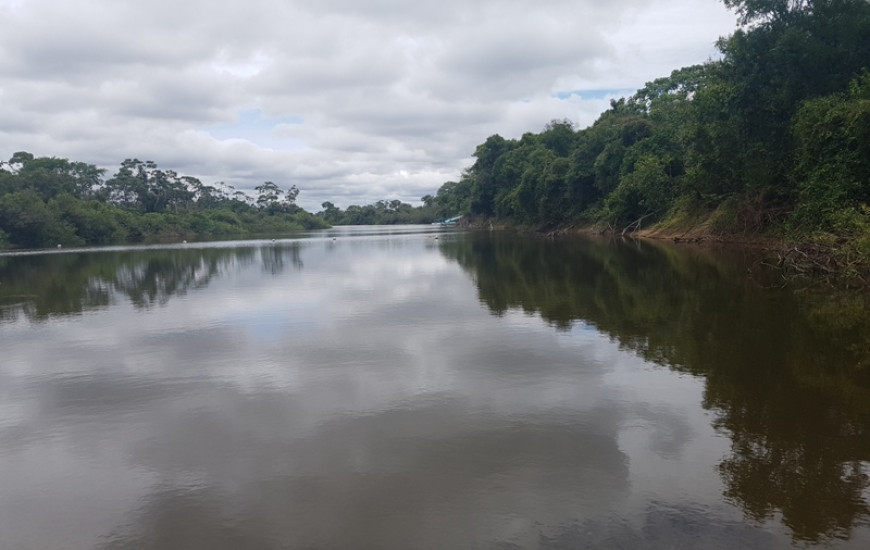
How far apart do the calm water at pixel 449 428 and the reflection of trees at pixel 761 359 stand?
0.13ft

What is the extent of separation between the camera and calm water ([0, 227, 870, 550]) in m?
4.96

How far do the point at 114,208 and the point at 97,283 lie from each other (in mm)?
72563

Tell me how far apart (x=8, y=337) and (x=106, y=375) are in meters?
5.82

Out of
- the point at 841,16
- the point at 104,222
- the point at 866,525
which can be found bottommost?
the point at 866,525

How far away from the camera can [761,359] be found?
932 cm

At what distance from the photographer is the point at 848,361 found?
9023mm

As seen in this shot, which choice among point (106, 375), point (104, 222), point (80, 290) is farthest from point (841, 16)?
point (104, 222)

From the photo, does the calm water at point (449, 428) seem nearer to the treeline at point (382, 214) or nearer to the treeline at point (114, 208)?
the treeline at point (114, 208)

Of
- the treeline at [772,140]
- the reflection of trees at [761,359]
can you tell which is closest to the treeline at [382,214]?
the treeline at [772,140]

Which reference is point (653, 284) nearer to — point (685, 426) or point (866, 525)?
point (685, 426)

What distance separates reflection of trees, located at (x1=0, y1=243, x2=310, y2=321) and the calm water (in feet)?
11.6

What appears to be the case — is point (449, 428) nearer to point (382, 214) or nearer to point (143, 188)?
point (143, 188)

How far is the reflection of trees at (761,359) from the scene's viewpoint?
524cm

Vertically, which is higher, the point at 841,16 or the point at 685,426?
the point at 841,16
